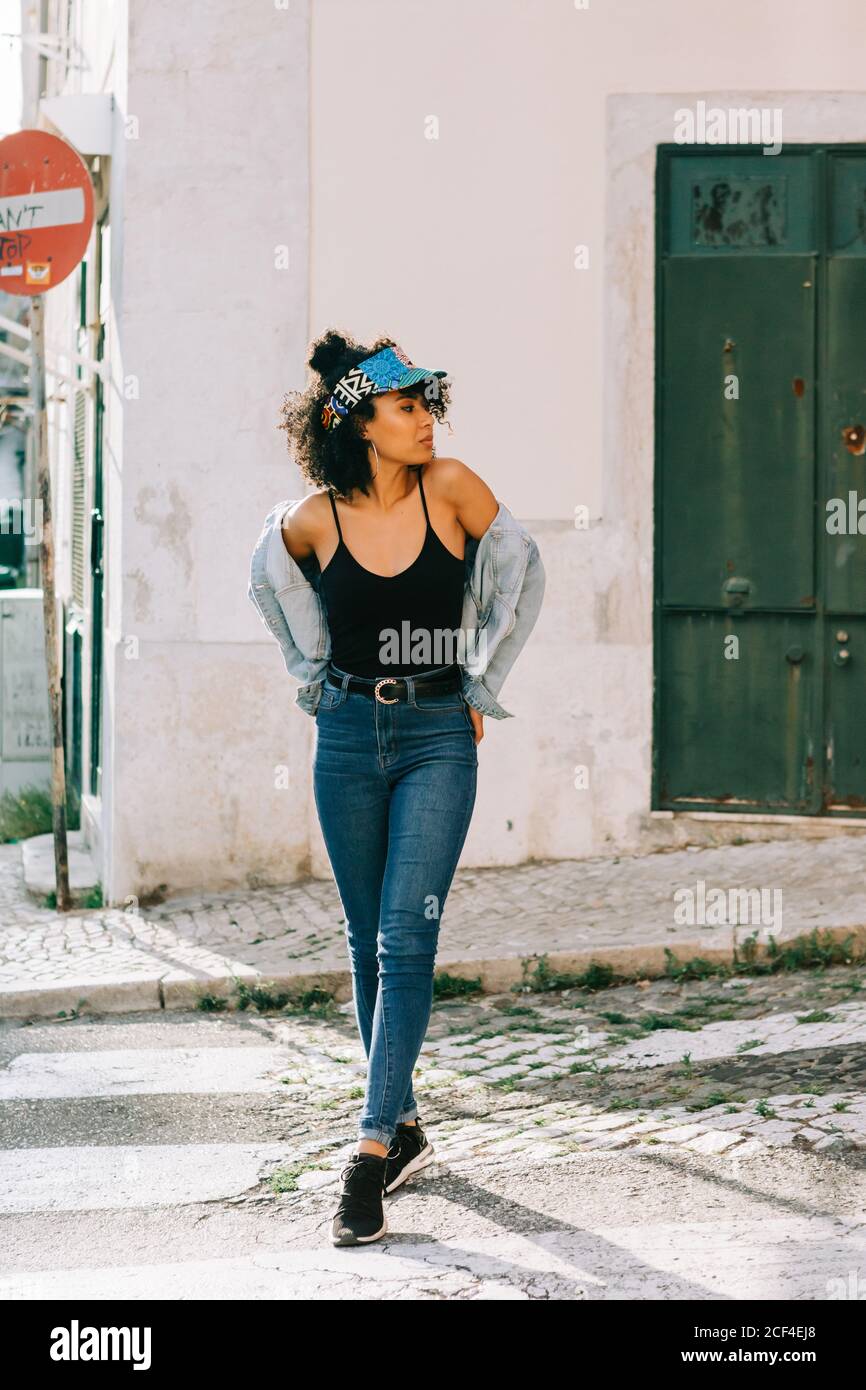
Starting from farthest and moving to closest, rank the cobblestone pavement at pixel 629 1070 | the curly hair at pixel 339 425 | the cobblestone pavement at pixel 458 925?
the cobblestone pavement at pixel 458 925, the cobblestone pavement at pixel 629 1070, the curly hair at pixel 339 425

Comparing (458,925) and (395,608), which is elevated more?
(395,608)

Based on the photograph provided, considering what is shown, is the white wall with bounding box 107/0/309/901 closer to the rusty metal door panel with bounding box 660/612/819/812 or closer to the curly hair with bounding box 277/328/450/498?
the rusty metal door panel with bounding box 660/612/819/812

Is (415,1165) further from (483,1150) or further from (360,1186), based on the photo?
(360,1186)

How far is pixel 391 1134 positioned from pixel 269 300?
5397 mm

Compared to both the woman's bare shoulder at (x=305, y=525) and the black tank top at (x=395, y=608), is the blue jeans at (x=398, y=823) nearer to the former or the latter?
the black tank top at (x=395, y=608)

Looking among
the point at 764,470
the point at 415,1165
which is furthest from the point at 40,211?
the point at 415,1165

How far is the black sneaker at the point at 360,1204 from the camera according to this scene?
14.1 feet

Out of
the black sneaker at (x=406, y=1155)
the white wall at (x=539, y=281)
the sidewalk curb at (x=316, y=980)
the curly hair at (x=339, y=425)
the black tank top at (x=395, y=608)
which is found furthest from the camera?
the white wall at (x=539, y=281)

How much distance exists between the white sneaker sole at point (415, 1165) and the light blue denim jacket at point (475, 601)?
116 cm

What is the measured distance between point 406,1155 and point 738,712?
455cm

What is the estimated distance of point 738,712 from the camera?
8.93 metres

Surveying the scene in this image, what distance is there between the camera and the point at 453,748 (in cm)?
459

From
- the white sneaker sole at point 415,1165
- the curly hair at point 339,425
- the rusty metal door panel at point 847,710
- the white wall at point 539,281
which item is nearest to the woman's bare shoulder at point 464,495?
the curly hair at point 339,425

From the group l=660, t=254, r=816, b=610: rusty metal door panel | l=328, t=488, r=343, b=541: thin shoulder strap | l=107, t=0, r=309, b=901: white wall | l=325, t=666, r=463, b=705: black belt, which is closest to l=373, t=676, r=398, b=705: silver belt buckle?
l=325, t=666, r=463, b=705: black belt
